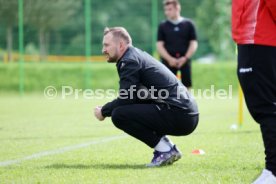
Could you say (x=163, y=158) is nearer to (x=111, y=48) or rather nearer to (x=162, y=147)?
(x=162, y=147)

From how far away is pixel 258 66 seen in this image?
435 cm

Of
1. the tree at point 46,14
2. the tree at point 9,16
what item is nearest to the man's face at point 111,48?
the tree at point 9,16

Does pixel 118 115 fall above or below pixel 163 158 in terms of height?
above

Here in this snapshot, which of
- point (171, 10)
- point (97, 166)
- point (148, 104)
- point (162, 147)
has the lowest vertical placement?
point (97, 166)

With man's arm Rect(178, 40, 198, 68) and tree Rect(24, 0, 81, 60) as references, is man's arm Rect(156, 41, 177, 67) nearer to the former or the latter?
man's arm Rect(178, 40, 198, 68)

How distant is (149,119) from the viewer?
19.2ft

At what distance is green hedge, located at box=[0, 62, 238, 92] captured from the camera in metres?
22.9

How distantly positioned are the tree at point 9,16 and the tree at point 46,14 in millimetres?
388

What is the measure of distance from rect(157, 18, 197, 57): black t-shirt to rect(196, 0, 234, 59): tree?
11975 mm

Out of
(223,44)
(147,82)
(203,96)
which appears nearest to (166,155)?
(147,82)

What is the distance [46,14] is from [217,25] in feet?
27.6

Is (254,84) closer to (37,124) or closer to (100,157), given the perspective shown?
(100,157)

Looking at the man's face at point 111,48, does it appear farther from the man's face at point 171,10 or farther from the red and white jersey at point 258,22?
the man's face at point 171,10

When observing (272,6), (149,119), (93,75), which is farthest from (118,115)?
(93,75)
